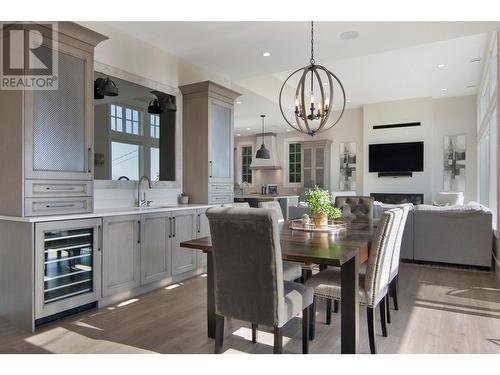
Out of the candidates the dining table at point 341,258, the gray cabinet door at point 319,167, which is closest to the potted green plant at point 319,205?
the dining table at point 341,258

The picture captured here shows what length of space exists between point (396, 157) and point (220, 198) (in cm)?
576

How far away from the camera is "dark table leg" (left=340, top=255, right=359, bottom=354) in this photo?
6.80 feet

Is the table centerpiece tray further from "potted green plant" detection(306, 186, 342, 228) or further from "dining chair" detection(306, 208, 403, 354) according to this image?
"dining chair" detection(306, 208, 403, 354)

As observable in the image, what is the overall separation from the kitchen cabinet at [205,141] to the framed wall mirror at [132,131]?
206mm

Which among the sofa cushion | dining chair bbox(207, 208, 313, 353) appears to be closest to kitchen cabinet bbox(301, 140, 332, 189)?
the sofa cushion

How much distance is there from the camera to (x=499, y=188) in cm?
420

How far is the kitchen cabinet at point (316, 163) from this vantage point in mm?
9711

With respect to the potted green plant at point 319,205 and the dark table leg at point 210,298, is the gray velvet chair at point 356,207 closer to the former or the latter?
the potted green plant at point 319,205

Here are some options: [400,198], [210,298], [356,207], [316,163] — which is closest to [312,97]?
[356,207]

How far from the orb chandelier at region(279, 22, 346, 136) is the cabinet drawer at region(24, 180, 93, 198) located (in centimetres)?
193

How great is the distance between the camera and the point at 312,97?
9.98 feet
